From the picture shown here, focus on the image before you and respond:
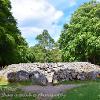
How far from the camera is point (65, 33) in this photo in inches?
2758

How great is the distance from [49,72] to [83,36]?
25238 millimetres

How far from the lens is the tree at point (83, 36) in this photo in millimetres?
62847

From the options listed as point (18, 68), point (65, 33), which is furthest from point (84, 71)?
point (65, 33)

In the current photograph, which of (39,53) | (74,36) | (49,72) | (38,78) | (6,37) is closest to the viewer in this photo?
(38,78)

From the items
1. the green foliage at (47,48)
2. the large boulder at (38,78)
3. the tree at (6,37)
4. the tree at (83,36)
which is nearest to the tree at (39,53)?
the green foliage at (47,48)

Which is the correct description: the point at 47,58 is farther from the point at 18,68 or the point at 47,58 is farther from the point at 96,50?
the point at 18,68

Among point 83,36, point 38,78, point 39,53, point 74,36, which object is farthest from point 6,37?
point 39,53

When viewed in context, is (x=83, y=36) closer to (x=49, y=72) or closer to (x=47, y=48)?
(x=49, y=72)

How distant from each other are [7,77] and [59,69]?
5.83m

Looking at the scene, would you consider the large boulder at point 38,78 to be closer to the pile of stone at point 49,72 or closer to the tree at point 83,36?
the pile of stone at point 49,72

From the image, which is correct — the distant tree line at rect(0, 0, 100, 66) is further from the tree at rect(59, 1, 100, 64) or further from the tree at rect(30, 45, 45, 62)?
the tree at rect(30, 45, 45, 62)

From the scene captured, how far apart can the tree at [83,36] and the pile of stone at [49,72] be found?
1965 cm

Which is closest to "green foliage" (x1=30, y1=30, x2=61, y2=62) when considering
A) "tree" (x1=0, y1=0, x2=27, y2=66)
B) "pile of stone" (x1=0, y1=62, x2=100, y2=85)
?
"tree" (x1=0, y1=0, x2=27, y2=66)

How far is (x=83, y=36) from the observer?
2491 inches
